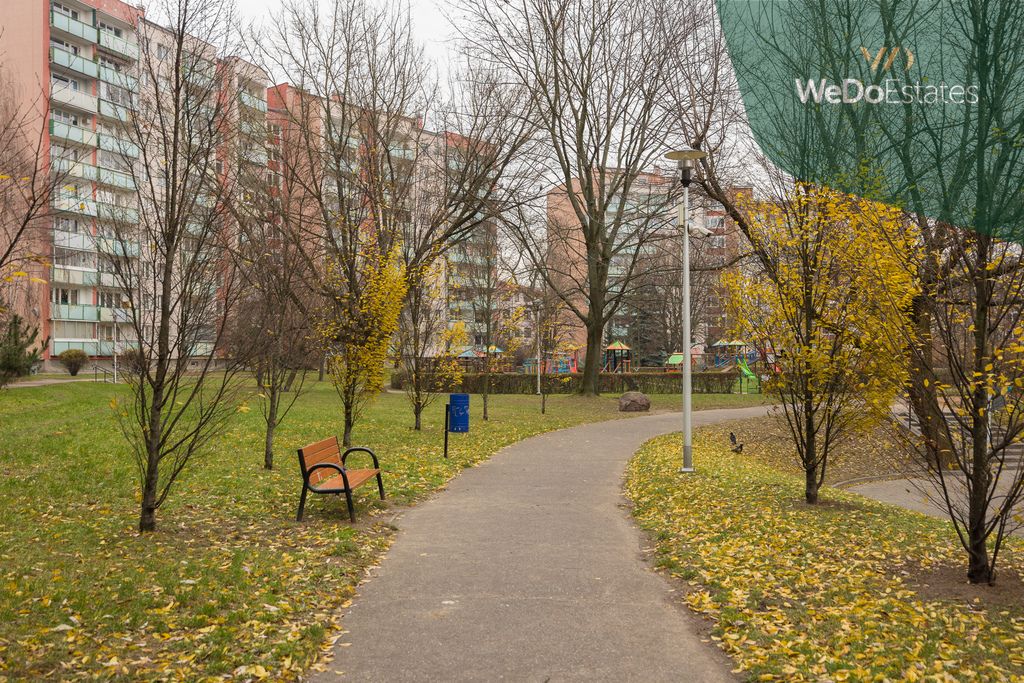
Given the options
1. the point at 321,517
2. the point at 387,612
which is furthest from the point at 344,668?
the point at 321,517

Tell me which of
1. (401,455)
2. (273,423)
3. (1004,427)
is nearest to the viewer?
(1004,427)

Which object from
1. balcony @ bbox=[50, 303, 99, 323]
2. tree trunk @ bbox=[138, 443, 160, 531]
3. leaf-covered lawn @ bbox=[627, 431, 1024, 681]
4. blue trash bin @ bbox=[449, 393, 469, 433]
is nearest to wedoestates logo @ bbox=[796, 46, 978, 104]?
leaf-covered lawn @ bbox=[627, 431, 1024, 681]

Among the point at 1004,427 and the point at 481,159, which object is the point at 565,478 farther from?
the point at 481,159

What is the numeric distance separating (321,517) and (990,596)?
6419 millimetres

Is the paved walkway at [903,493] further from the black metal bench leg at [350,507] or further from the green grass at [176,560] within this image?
the black metal bench leg at [350,507]

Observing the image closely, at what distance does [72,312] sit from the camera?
43031 millimetres

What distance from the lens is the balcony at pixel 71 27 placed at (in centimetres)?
4188

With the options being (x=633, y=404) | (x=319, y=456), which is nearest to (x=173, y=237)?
(x=319, y=456)

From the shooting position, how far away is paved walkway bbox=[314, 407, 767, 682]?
175 inches

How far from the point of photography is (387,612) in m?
5.43

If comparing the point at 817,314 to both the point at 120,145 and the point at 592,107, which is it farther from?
the point at 592,107

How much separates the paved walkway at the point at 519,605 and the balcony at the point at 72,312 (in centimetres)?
4046
